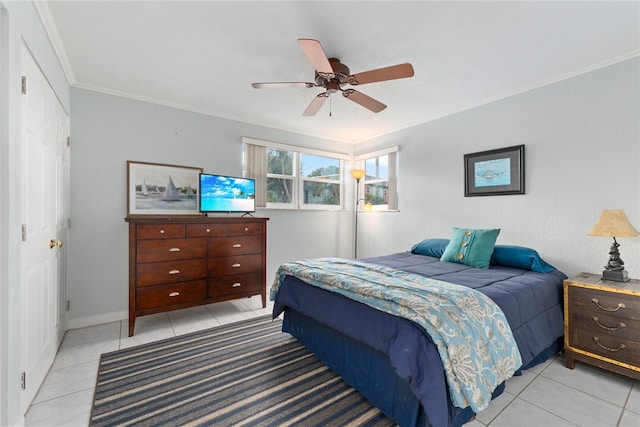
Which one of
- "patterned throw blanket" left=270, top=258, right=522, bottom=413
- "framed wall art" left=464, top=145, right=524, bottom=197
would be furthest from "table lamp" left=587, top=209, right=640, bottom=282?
"patterned throw blanket" left=270, top=258, right=522, bottom=413

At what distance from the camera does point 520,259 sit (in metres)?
2.66

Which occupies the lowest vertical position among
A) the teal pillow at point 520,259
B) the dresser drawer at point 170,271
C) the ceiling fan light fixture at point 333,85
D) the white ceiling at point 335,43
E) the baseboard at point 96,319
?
the baseboard at point 96,319

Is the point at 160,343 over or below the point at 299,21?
below

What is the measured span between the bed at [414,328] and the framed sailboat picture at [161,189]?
5.44ft

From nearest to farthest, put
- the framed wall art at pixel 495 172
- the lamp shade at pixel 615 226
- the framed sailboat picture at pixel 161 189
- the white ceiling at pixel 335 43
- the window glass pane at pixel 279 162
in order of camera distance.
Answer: the white ceiling at pixel 335 43 → the lamp shade at pixel 615 226 → the framed wall art at pixel 495 172 → the framed sailboat picture at pixel 161 189 → the window glass pane at pixel 279 162

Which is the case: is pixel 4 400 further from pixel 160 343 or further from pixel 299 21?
pixel 299 21

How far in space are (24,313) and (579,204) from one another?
4.28 metres

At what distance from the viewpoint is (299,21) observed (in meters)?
1.95

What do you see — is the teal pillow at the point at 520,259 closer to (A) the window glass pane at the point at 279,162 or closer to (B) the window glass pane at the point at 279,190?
(B) the window glass pane at the point at 279,190

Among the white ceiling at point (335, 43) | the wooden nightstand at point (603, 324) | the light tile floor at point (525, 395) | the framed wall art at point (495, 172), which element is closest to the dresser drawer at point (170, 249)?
the light tile floor at point (525, 395)

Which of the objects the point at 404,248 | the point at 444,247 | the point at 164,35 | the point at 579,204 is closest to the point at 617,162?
the point at 579,204

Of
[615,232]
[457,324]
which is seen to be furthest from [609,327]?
[457,324]

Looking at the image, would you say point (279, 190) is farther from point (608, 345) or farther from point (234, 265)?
point (608, 345)

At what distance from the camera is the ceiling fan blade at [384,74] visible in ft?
6.49
